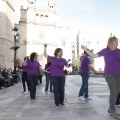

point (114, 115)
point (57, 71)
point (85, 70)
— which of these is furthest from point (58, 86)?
point (114, 115)

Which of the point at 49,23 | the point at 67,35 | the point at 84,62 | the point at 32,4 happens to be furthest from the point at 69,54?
the point at 84,62

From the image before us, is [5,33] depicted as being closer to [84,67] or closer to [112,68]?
[84,67]

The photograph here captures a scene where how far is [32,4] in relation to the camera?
66875mm

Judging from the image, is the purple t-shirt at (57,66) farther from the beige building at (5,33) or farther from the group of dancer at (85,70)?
the beige building at (5,33)

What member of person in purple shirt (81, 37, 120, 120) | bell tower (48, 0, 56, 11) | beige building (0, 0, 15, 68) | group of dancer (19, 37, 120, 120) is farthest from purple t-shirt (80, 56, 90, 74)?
bell tower (48, 0, 56, 11)

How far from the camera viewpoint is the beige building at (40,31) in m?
63.5

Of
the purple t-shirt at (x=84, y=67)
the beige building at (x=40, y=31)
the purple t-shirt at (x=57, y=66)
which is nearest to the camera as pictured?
the purple t-shirt at (x=57, y=66)

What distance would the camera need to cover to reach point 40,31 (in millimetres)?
65000

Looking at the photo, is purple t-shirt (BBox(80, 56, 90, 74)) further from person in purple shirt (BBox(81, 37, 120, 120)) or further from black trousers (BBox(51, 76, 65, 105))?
person in purple shirt (BBox(81, 37, 120, 120))

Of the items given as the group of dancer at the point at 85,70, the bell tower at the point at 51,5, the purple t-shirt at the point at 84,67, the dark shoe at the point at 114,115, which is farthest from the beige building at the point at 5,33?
the dark shoe at the point at 114,115

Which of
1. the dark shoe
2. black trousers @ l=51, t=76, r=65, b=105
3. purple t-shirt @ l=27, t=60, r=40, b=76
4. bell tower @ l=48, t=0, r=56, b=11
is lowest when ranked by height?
the dark shoe

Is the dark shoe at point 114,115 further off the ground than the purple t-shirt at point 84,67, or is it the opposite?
the purple t-shirt at point 84,67

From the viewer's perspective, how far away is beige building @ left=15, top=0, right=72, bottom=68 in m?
63.5

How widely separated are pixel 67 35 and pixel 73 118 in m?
63.4
